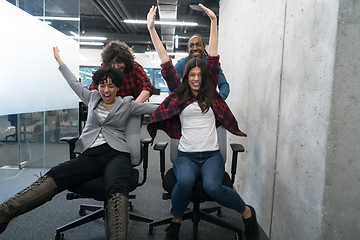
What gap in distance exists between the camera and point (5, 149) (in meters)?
2.18

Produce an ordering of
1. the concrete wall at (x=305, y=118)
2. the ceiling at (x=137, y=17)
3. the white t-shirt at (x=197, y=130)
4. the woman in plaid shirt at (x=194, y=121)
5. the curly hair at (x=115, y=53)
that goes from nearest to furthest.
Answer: the concrete wall at (x=305, y=118)
the woman in plaid shirt at (x=194, y=121)
the white t-shirt at (x=197, y=130)
the curly hair at (x=115, y=53)
the ceiling at (x=137, y=17)

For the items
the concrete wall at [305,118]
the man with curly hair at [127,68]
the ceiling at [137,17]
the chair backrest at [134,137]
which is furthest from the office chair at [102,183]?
the ceiling at [137,17]

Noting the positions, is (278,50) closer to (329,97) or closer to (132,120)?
(329,97)

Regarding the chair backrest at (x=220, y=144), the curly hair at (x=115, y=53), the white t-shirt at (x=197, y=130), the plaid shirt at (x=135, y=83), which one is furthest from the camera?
the plaid shirt at (x=135, y=83)

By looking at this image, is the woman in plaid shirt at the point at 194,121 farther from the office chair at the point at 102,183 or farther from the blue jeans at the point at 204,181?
the office chair at the point at 102,183

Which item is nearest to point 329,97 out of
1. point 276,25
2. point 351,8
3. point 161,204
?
point 351,8

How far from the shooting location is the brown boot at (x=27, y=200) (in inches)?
48.9

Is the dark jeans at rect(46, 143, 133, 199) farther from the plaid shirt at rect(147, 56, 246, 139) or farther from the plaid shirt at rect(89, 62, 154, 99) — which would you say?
the plaid shirt at rect(89, 62, 154, 99)

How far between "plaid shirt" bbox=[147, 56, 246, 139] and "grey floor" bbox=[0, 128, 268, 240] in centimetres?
74

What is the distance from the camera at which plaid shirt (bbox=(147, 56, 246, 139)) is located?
1740 millimetres

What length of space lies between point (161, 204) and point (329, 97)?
1708 mm

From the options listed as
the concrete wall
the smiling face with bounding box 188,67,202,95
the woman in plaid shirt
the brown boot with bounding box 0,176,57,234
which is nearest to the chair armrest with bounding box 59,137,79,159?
the brown boot with bounding box 0,176,57,234

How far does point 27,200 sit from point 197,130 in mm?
1107

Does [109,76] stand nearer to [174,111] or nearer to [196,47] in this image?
[174,111]
